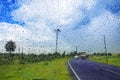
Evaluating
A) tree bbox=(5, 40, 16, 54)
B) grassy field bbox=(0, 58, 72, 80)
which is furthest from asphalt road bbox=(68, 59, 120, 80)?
tree bbox=(5, 40, 16, 54)

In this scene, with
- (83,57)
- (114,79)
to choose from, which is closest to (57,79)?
(114,79)

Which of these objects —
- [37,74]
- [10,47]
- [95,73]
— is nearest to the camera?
[95,73]

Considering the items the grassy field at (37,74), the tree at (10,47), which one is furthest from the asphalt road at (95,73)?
the tree at (10,47)

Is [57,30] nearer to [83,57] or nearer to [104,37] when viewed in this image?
[83,57]

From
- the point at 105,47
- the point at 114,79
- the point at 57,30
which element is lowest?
the point at 114,79

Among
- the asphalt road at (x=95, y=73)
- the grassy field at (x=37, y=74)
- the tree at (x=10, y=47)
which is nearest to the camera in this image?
the asphalt road at (x=95, y=73)

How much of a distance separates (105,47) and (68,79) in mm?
55926

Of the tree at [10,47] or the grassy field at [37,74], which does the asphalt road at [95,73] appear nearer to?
the grassy field at [37,74]

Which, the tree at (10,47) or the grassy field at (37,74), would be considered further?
the tree at (10,47)

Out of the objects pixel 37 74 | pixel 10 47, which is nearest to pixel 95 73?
pixel 37 74

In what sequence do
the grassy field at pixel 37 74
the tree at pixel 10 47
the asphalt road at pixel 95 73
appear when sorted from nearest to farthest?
1. the asphalt road at pixel 95 73
2. the grassy field at pixel 37 74
3. the tree at pixel 10 47

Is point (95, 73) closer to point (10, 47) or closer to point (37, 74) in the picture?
point (37, 74)

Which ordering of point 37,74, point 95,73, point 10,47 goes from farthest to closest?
point 10,47, point 37,74, point 95,73

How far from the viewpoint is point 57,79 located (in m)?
23.9
